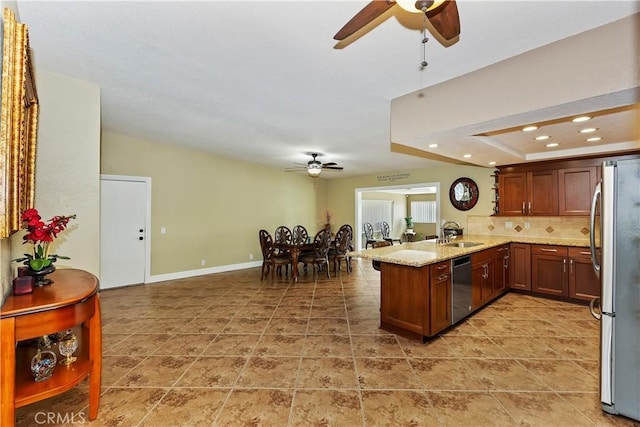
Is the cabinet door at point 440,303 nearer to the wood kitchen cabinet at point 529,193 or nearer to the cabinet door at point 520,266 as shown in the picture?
the cabinet door at point 520,266

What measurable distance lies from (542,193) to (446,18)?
14.4ft

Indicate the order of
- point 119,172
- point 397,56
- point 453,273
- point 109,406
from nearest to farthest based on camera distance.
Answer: point 109,406
point 397,56
point 453,273
point 119,172

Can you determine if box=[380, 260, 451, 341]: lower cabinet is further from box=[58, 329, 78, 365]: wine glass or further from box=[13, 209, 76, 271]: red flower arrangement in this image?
box=[13, 209, 76, 271]: red flower arrangement

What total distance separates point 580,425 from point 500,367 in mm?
646

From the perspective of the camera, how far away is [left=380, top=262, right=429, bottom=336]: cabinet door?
2.78 meters

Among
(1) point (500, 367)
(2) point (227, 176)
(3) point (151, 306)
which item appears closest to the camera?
(1) point (500, 367)

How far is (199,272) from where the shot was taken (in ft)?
19.1

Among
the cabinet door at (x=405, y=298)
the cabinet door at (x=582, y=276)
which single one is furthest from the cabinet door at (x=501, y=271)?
the cabinet door at (x=405, y=298)

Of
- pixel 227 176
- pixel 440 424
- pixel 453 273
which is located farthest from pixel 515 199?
pixel 227 176

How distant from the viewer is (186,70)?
2.49 m

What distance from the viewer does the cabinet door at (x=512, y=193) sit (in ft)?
15.6

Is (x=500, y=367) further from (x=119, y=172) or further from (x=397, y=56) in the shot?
(x=119, y=172)

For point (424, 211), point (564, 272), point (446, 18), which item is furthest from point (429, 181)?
point (446, 18)

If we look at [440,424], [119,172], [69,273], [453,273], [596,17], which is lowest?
[440,424]
